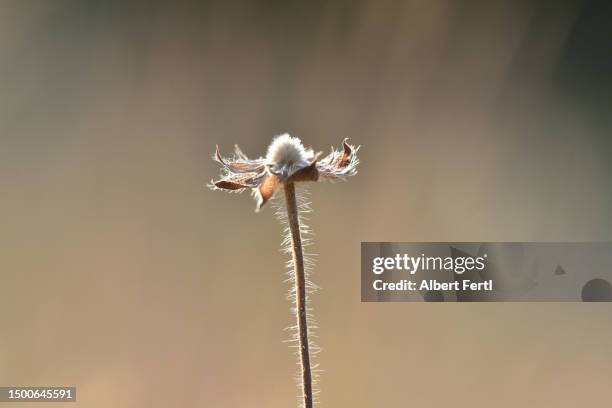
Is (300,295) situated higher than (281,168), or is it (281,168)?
(281,168)

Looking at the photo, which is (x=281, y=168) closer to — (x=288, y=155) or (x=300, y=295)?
(x=288, y=155)

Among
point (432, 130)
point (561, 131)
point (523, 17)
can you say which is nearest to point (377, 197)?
point (432, 130)

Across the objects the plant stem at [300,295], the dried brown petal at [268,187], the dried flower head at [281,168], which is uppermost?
the dried flower head at [281,168]

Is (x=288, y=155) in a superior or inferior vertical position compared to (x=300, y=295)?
superior

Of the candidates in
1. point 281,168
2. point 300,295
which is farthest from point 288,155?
point 300,295

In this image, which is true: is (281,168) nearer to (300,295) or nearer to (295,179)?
(295,179)
